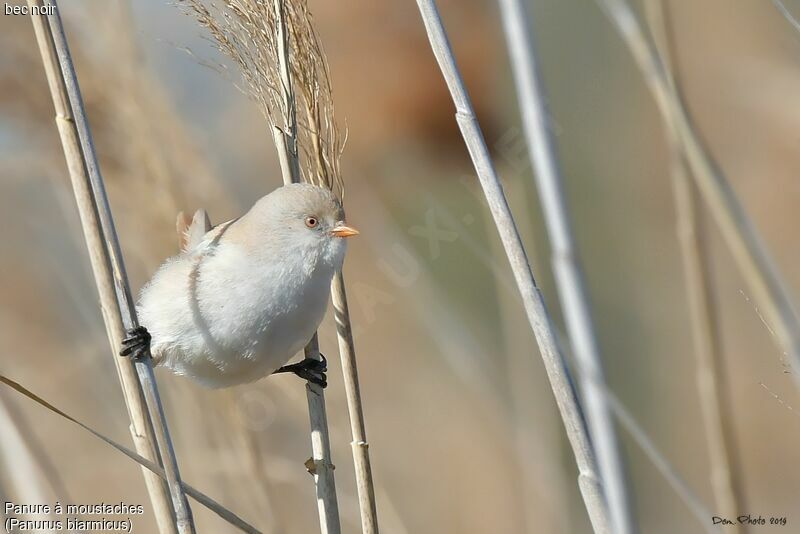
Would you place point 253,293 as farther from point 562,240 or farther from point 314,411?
point 562,240

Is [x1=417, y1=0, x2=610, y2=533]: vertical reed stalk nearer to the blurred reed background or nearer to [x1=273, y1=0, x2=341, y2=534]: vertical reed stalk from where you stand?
[x1=273, y1=0, x2=341, y2=534]: vertical reed stalk

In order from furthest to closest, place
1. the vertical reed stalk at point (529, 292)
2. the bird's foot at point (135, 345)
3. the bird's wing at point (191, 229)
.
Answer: the bird's wing at point (191, 229)
the bird's foot at point (135, 345)
the vertical reed stalk at point (529, 292)

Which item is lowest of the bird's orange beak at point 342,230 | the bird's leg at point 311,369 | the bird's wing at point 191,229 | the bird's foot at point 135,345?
the bird's foot at point 135,345

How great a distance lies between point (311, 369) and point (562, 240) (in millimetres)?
800

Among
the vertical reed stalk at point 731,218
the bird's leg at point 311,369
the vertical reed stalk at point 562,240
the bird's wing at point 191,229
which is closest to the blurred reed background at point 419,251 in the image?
the bird's wing at point 191,229

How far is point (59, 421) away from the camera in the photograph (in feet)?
8.49

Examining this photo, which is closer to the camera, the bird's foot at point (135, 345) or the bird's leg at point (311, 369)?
the bird's foot at point (135, 345)

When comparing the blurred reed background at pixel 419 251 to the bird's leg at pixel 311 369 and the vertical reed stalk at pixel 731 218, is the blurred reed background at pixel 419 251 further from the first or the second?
the vertical reed stalk at pixel 731 218

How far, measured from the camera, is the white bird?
1.67 meters

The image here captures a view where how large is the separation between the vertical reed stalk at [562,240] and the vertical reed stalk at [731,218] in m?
0.33

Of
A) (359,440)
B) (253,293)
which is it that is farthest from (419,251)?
(359,440)

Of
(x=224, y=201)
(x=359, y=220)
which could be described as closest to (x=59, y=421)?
(x=224, y=201)

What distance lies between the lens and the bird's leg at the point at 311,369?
177 cm

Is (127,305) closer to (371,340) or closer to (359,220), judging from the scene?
(359,220)
